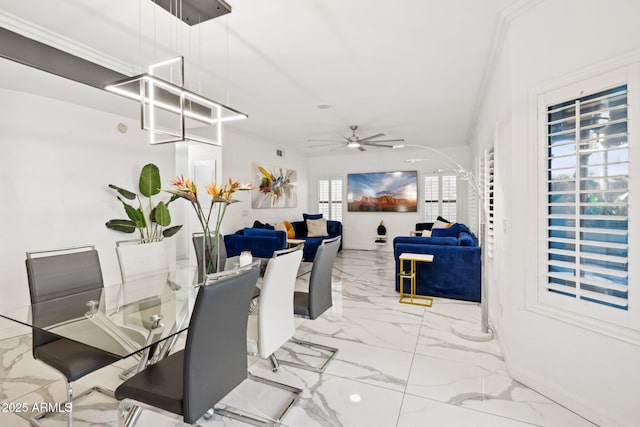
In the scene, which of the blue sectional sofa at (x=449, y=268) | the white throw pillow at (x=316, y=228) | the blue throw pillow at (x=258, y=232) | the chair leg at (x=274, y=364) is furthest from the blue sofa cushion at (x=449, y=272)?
the white throw pillow at (x=316, y=228)

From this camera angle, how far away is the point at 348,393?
2145 millimetres

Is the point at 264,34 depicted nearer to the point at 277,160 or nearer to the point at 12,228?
the point at 12,228

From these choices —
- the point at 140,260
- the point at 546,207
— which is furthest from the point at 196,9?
the point at 546,207

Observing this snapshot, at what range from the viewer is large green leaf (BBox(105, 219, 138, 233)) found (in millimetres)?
4410

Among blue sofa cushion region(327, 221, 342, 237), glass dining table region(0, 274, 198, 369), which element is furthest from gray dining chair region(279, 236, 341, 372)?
blue sofa cushion region(327, 221, 342, 237)

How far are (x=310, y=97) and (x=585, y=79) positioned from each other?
313 cm

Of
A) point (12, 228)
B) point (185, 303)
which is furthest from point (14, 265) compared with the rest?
point (185, 303)

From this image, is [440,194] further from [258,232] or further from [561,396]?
[561,396]

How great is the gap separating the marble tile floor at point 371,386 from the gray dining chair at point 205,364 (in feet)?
1.84

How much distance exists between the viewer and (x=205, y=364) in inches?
53.9

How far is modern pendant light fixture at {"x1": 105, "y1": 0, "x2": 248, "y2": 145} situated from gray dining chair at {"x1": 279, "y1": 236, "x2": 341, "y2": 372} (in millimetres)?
1334

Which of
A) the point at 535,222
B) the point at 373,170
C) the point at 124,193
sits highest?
the point at 373,170

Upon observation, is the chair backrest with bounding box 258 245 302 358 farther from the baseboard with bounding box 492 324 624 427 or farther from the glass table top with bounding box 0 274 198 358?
the baseboard with bounding box 492 324 624 427

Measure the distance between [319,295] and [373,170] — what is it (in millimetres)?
6475
